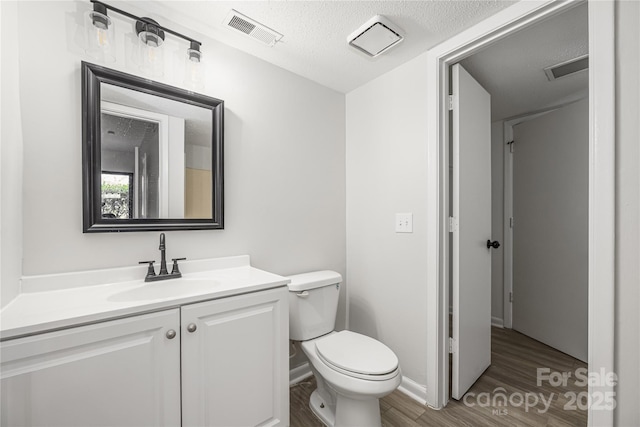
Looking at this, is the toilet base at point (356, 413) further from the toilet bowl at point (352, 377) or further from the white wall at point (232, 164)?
the white wall at point (232, 164)

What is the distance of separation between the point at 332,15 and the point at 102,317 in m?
1.63

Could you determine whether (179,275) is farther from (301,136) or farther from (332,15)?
(332,15)

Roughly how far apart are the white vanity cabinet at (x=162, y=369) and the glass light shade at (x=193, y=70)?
1.17m

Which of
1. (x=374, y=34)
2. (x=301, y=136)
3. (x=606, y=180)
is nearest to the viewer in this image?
(x=606, y=180)

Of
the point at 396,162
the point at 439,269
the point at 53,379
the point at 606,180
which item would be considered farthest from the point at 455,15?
the point at 53,379

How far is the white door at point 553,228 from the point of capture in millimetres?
2170

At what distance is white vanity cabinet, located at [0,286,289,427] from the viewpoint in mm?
796

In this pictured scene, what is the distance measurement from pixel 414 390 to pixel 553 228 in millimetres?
1889

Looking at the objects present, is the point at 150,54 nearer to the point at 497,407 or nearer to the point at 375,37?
the point at 375,37

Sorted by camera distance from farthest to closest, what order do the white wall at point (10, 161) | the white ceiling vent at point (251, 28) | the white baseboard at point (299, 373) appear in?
the white baseboard at point (299, 373)
the white ceiling vent at point (251, 28)
the white wall at point (10, 161)

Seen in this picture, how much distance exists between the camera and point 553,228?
2.39 metres

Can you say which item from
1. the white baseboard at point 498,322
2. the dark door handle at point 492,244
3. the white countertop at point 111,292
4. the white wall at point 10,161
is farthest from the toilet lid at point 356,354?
the white baseboard at point 498,322

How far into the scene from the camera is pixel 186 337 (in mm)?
1040

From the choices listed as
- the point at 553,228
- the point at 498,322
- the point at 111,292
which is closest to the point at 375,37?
the point at 111,292
